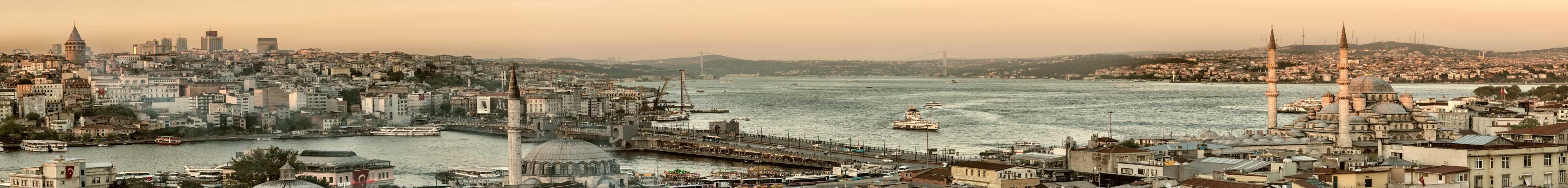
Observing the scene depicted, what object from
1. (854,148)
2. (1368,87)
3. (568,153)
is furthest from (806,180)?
(1368,87)

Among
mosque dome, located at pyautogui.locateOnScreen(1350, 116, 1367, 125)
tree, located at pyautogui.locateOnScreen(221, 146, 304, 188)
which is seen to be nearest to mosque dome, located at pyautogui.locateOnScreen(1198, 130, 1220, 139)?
mosque dome, located at pyautogui.locateOnScreen(1350, 116, 1367, 125)

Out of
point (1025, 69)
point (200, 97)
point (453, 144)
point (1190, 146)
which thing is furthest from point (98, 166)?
point (1025, 69)

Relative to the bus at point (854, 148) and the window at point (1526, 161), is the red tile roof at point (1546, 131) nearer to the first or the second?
the window at point (1526, 161)

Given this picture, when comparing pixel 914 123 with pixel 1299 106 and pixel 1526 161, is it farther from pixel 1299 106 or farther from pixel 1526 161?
pixel 1526 161

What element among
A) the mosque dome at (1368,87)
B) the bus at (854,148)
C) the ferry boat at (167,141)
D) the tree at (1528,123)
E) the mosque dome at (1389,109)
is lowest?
the bus at (854,148)

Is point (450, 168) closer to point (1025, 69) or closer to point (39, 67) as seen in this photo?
point (39, 67)

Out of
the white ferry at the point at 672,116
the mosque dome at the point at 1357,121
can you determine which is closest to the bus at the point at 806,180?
the mosque dome at the point at 1357,121
